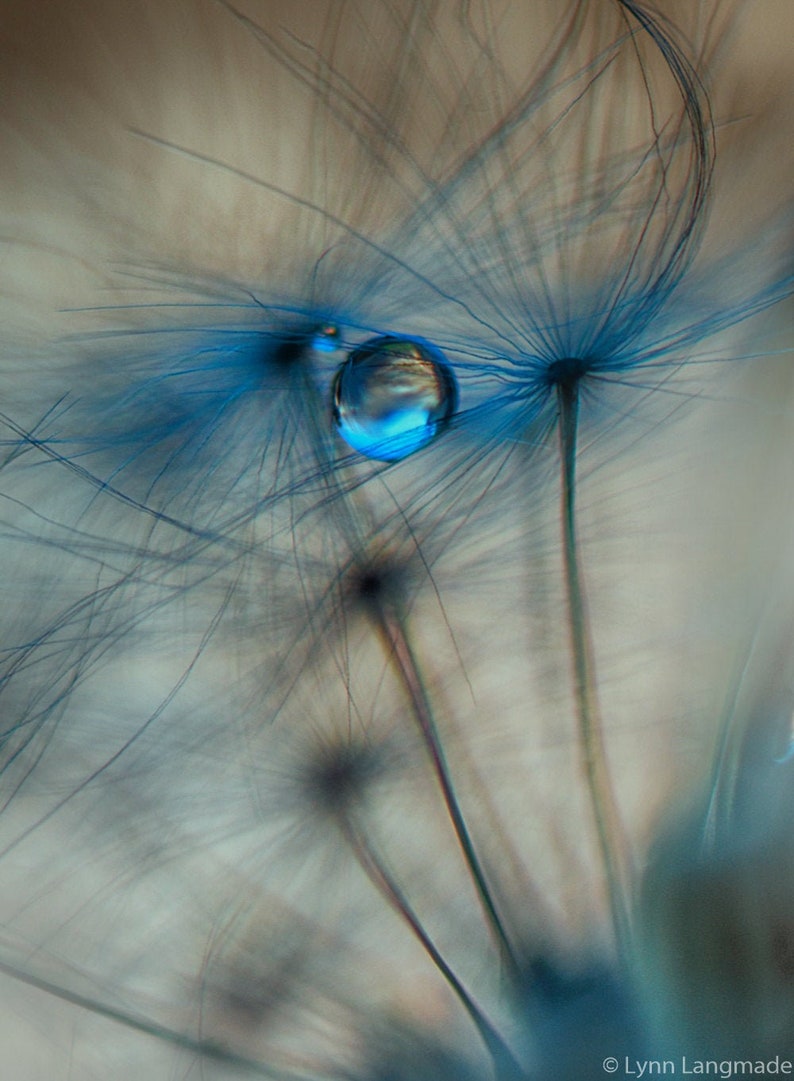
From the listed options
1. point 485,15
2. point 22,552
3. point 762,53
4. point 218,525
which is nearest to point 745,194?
point 762,53

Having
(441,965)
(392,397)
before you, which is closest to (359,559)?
(392,397)

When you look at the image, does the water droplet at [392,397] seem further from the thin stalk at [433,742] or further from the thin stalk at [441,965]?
the thin stalk at [441,965]

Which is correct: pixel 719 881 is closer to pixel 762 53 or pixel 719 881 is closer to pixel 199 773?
pixel 199 773

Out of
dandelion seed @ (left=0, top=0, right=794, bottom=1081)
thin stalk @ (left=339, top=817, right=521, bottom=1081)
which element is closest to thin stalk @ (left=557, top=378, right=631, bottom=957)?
dandelion seed @ (left=0, top=0, right=794, bottom=1081)

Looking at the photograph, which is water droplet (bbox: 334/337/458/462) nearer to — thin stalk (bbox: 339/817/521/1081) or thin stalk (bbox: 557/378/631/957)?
thin stalk (bbox: 557/378/631/957)

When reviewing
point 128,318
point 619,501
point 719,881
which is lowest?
point 719,881

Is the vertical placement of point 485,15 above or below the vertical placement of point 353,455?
above

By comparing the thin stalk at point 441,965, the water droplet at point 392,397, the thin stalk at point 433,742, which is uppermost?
the water droplet at point 392,397

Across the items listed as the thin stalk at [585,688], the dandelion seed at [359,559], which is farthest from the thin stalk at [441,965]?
the thin stalk at [585,688]
